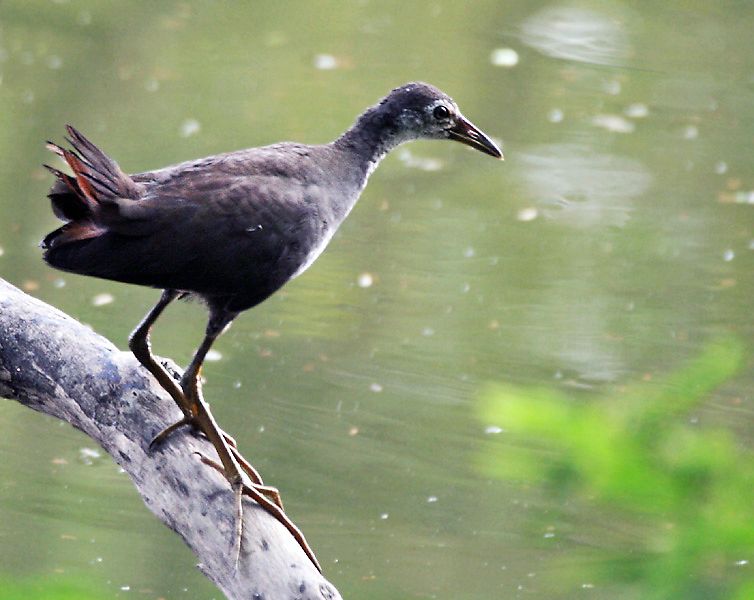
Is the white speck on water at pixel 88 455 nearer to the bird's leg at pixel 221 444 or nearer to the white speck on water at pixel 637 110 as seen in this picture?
the bird's leg at pixel 221 444

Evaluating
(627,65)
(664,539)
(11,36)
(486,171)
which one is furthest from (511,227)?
(664,539)

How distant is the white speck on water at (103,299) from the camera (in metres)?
4.40

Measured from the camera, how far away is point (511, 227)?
5.04 m

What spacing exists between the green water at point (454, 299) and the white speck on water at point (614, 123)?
1cm

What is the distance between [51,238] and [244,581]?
2.06 feet

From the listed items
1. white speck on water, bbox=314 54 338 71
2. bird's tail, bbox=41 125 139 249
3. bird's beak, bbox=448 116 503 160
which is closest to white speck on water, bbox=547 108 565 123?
white speck on water, bbox=314 54 338 71

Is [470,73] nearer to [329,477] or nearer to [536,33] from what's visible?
[536,33]

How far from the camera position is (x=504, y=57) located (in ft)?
20.8

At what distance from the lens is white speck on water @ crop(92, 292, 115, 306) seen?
440cm

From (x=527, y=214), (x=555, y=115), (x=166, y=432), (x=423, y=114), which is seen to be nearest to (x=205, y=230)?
(x=166, y=432)

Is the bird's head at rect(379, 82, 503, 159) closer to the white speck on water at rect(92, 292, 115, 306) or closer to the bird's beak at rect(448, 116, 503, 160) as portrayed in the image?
the bird's beak at rect(448, 116, 503, 160)

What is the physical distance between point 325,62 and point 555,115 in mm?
1205

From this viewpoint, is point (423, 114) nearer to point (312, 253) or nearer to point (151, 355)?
point (312, 253)

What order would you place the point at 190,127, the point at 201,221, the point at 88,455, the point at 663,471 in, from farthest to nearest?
the point at 190,127 < the point at 88,455 < the point at 201,221 < the point at 663,471
